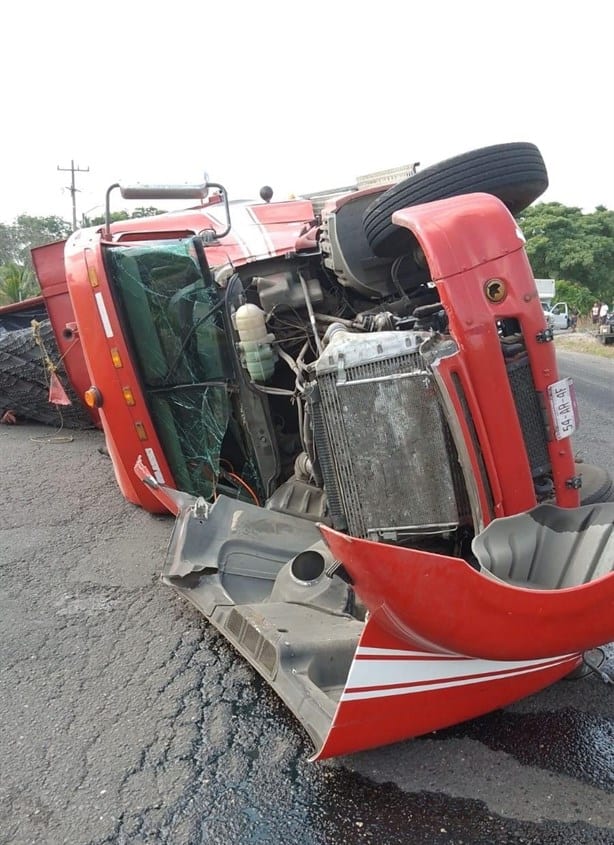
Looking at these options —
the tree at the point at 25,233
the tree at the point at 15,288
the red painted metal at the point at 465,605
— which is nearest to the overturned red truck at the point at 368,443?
the red painted metal at the point at 465,605

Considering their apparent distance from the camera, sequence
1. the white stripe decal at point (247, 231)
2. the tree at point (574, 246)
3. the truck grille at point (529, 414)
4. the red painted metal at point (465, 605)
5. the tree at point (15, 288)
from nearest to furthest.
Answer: the red painted metal at point (465, 605) → the truck grille at point (529, 414) → the white stripe decal at point (247, 231) → the tree at point (15, 288) → the tree at point (574, 246)

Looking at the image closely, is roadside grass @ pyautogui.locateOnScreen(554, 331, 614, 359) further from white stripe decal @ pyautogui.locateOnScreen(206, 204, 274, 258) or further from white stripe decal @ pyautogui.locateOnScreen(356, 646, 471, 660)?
white stripe decal @ pyautogui.locateOnScreen(356, 646, 471, 660)

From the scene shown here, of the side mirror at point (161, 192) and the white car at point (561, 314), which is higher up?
the side mirror at point (161, 192)

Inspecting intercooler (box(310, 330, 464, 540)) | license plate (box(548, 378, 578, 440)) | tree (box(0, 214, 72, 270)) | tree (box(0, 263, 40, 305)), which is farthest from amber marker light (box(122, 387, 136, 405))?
tree (box(0, 214, 72, 270))

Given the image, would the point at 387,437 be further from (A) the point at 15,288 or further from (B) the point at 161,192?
(A) the point at 15,288

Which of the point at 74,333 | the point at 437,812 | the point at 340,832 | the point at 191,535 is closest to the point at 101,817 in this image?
the point at 340,832

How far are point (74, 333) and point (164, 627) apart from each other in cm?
327

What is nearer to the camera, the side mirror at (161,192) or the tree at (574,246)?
the side mirror at (161,192)

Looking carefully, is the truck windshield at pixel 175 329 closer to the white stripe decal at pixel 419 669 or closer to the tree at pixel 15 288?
the white stripe decal at pixel 419 669

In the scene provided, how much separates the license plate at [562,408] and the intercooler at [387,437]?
432 mm

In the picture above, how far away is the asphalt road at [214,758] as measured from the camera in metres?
2.00

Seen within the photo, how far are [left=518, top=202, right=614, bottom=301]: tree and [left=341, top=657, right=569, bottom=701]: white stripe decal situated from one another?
33.9 metres

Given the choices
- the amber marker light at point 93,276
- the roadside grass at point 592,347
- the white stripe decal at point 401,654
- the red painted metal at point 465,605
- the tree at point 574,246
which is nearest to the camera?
the red painted metal at point 465,605

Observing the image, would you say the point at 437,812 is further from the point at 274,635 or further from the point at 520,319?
the point at 520,319
